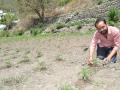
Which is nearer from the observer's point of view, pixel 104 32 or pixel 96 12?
pixel 104 32

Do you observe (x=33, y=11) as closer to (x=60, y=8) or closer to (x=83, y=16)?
(x=60, y=8)

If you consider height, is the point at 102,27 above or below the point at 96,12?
above

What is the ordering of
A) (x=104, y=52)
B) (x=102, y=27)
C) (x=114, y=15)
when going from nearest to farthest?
(x=102, y=27)
(x=104, y=52)
(x=114, y=15)

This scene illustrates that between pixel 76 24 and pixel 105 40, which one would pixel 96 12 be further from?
pixel 105 40

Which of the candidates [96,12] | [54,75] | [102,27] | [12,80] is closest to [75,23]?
[96,12]

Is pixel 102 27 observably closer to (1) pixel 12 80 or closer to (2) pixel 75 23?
(1) pixel 12 80

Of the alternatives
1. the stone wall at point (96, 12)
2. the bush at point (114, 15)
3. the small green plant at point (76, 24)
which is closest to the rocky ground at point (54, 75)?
the bush at point (114, 15)

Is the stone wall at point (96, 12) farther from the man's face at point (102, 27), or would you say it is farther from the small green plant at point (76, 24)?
the man's face at point (102, 27)

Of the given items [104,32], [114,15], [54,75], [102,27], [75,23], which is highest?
[102,27]

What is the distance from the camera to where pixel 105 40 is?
800 cm

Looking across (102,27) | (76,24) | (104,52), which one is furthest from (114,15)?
(102,27)

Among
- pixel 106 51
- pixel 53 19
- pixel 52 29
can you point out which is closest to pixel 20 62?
pixel 106 51

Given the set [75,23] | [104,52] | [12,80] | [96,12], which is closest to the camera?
[104,52]

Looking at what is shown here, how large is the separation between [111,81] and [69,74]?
60.9 inches
